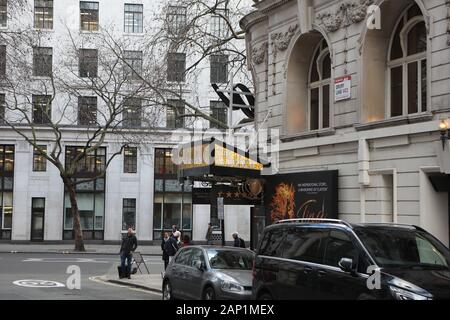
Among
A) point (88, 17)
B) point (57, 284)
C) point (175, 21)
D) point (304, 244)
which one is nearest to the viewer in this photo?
point (304, 244)

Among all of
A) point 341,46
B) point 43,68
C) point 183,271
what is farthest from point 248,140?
point 43,68

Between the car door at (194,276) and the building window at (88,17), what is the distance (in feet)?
122

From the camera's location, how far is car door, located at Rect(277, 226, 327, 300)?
9820 mm

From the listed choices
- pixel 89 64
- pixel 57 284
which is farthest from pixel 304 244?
pixel 89 64

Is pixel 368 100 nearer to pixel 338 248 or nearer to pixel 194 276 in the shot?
pixel 194 276

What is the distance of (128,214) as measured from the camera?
48375 mm

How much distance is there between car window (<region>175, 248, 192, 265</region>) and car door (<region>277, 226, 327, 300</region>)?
14.4 ft

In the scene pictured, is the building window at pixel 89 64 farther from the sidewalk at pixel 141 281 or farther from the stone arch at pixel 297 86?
the stone arch at pixel 297 86

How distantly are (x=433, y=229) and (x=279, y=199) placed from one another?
625 cm

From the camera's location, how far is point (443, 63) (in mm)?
14172

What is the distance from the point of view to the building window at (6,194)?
47.4 m

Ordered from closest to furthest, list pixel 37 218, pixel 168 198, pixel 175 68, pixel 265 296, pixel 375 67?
pixel 265 296
pixel 375 67
pixel 175 68
pixel 37 218
pixel 168 198

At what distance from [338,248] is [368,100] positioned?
798cm

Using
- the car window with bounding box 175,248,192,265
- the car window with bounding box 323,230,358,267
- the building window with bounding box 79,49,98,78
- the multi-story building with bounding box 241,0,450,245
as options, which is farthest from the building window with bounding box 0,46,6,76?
the car window with bounding box 323,230,358,267
